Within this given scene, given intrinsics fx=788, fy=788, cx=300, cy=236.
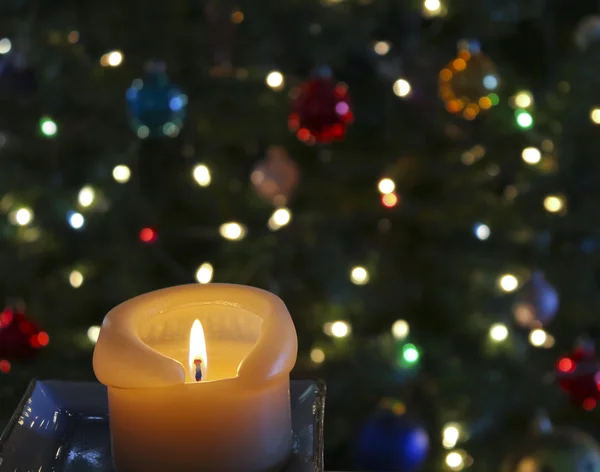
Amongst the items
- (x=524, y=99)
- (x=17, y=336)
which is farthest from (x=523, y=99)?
(x=17, y=336)

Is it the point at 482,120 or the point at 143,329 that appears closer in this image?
the point at 143,329

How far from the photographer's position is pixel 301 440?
1.83ft

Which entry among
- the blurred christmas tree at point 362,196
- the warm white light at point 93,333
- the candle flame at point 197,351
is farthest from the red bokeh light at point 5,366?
the candle flame at point 197,351

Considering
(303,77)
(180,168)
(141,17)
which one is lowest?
(180,168)

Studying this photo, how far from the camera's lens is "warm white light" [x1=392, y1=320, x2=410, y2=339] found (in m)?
1.56

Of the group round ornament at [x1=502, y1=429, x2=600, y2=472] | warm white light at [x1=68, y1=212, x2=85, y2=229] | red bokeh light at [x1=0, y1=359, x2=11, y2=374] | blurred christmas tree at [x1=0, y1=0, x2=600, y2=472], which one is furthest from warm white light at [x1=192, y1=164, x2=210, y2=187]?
round ornament at [x1=502, y1=429, x2=600, y2=472]

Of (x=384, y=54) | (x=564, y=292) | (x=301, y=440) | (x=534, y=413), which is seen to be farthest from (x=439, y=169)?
(x=301, y=440)

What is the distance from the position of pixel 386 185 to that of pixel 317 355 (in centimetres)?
37

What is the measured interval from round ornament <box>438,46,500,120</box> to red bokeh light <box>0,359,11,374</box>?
3.53 feet

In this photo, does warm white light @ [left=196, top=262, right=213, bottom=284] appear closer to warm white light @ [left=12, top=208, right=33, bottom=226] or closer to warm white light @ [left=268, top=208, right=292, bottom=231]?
warm white light @ [left=268, top=208, right=292, bottom=231]

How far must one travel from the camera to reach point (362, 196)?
159 centimetres

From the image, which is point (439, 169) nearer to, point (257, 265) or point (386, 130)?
point (386, 130)

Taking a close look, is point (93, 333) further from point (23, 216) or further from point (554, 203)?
point (554, 203)

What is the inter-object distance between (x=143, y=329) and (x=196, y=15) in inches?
48.4
